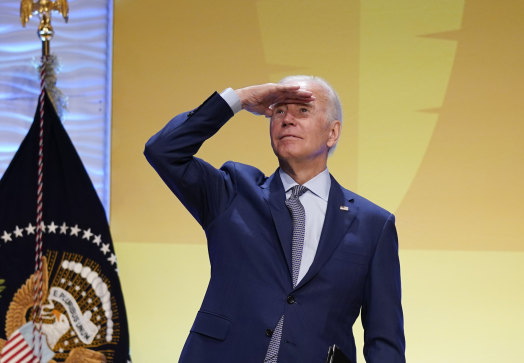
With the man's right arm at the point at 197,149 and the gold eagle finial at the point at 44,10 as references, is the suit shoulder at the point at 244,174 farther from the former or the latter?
the gold eagle finial at the point at 44,10

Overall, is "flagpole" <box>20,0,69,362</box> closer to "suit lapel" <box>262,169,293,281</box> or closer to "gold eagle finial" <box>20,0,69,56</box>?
"gold eagle finial" <box>20,0,69,56</box>

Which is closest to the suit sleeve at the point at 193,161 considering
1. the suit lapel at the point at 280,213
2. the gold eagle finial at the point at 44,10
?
the suit lapel at the point at 280,213

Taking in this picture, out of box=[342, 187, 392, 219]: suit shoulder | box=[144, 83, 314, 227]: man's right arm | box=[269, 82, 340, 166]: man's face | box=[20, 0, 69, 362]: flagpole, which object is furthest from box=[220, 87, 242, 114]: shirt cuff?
box=[20, 0, 69, 362]: flagpole

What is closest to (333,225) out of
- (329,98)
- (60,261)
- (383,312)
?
(383,312)

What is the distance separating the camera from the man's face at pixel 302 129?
2014 millimetres

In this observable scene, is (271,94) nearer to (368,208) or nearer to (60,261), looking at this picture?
(368,208)

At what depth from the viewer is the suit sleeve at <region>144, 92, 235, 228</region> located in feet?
6.23

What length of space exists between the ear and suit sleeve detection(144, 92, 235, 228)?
308 millimetres

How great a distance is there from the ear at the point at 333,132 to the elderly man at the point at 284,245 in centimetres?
4

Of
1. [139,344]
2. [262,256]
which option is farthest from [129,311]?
[262,256]

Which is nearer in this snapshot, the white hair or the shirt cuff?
the shirt cuff

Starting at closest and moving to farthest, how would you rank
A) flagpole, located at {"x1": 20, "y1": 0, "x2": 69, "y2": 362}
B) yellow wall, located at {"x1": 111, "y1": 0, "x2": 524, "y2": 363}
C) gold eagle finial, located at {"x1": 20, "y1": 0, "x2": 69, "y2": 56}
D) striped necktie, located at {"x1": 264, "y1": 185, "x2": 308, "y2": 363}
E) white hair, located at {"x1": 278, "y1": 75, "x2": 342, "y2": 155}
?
1. striped necktie, located at {"x1": 264, "y1": 185, "x2": 308, "y2": 363}
2. white hair, located at {"x1": 278, "y1": 75, "x2": 342, "y2": 155}
3. flagpole, located at {"x1": 20, "y1": 0, "x2": 69, "y2": 362}
4. gold eagle finial, located at {"x1": 20, "y1": 0, "x2": 69, "y2": 56}
5. yellow wall, located at {"x1": 111, "y1": 0, "x2": 524, "y2": 363}

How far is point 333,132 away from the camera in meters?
2.13

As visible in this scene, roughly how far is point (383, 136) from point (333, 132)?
3.70 ft
